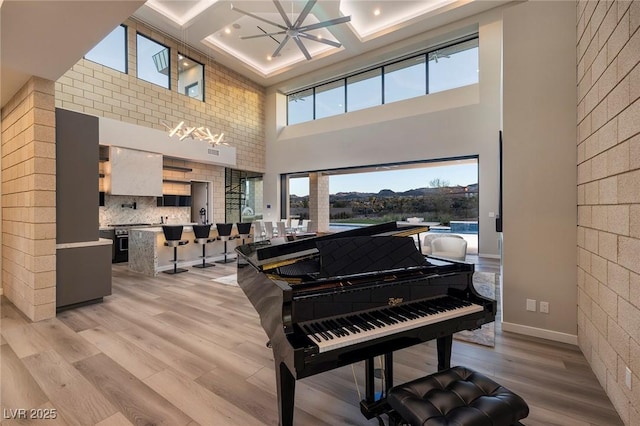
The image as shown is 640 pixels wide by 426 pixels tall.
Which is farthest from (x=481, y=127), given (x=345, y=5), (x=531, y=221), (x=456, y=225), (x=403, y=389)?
(x=403, y=389)

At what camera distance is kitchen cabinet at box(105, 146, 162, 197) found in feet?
22.6

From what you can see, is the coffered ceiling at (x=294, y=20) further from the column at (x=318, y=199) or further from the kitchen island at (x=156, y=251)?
the kitchen island at (x=156, y=251)

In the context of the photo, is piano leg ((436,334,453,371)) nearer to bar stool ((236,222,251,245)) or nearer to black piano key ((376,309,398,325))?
black piano key ((376,309,398,325))

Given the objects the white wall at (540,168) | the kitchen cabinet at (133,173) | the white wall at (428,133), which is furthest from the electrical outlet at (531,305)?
the kitchen cabinet at (133,173)

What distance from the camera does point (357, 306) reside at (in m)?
1.58

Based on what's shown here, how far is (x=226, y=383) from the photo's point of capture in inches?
87.4

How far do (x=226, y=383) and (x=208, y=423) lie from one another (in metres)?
0.42

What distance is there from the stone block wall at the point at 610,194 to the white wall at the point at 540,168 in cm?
13

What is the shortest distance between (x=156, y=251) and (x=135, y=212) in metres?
2.92

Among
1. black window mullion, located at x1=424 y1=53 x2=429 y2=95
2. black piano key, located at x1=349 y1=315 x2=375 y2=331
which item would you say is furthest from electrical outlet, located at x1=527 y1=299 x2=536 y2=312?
black window mullion, located at x1=424 y1=53 x2=429 y2=95

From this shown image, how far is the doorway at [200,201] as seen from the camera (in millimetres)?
9695

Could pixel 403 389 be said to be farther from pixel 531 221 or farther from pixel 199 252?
pixel 199 252

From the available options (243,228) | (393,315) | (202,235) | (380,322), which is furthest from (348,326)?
(243,228)

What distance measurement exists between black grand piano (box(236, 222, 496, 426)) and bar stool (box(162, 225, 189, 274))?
4263 millimetres
